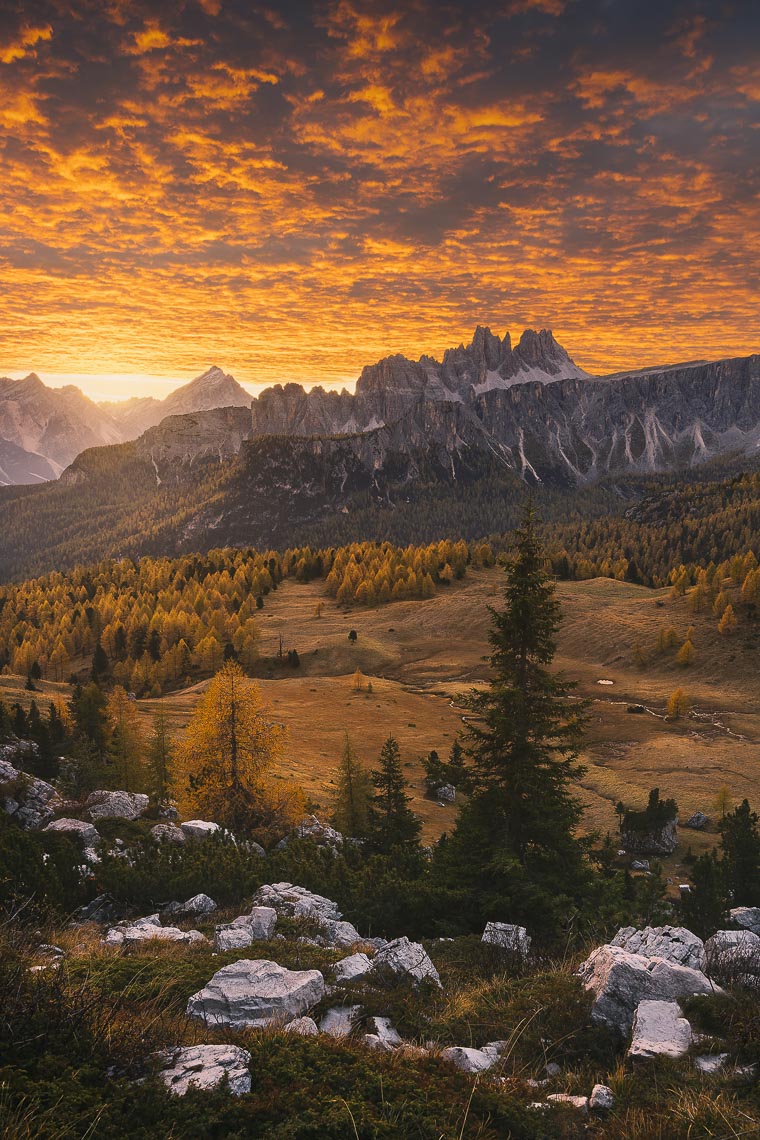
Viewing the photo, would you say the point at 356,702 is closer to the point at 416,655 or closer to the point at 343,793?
the point at 416,655

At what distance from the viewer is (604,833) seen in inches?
→ 2089

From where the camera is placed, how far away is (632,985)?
8.84 m

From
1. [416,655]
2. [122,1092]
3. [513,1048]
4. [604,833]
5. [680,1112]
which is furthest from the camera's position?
[416,655]

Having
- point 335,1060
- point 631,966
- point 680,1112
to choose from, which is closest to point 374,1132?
point 335,1060

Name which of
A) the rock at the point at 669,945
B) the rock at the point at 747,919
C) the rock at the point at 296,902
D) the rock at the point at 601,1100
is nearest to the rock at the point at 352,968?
the rock at the point at 296,902

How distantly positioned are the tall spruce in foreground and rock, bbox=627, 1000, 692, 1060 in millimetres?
6381

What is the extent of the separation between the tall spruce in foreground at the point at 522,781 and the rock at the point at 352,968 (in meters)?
5.17

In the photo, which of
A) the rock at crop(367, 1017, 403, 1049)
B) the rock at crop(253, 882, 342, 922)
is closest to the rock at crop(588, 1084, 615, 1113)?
the rock at crop(367, 1017, 403, 1049)

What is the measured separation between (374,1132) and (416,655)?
393ft

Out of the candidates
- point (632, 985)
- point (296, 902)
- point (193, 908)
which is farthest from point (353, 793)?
point (632, 985)

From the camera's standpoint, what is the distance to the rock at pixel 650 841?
4878cm

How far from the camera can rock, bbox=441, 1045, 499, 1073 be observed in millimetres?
7617

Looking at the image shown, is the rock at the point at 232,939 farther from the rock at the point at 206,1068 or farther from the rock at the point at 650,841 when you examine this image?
the rock at the point at 650,841

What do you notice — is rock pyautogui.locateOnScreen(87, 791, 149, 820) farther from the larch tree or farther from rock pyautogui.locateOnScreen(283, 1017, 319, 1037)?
rock pyautogui.locateOnScreen(283, 1017, 319, 1037)
